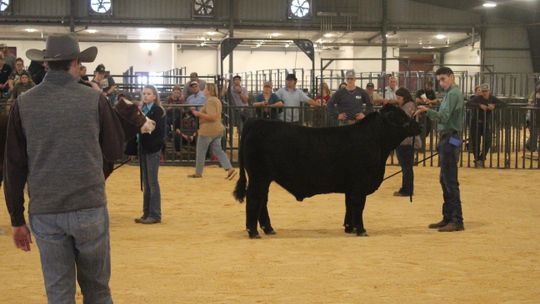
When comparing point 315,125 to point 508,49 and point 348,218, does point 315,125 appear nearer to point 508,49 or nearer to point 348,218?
point 348,218

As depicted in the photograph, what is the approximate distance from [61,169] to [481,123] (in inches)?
564

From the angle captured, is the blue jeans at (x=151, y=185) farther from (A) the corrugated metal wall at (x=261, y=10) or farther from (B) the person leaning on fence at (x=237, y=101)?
(A) the corrugated metal wall at (x=261, y=10)

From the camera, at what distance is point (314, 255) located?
777 cm

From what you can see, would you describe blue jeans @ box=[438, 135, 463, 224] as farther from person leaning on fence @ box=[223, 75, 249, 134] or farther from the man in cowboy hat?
person leaning on fence @ box=[223, 75, 249, 134]

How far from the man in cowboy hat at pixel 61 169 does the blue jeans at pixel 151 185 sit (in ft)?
18.7

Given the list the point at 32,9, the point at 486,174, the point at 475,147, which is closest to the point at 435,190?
the point at 486,174

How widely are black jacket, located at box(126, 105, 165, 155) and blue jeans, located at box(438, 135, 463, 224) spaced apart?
339cm

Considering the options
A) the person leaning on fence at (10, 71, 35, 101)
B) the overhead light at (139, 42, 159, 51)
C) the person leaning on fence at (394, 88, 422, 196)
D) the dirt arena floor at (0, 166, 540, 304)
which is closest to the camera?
the dirt arena floor at (0, 166, 540, 304)

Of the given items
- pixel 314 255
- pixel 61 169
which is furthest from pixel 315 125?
pixel 61 169

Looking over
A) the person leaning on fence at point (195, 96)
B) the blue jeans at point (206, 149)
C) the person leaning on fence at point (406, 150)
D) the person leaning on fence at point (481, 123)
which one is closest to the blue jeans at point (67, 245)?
the person leaning on fence at point (406, 150)

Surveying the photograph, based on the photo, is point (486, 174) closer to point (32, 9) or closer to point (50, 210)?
point (50, 210)

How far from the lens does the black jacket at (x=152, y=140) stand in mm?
9750

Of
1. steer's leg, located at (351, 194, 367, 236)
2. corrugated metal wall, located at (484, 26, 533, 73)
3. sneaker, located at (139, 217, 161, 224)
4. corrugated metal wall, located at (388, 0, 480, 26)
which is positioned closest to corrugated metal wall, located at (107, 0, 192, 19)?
corrugated metal wall, located at (388, 0, 480, 26)

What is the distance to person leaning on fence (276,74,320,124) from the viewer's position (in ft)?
53.7
